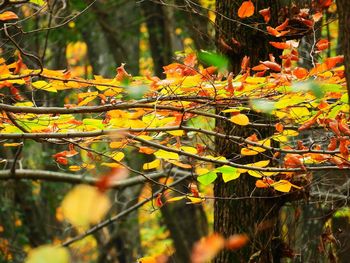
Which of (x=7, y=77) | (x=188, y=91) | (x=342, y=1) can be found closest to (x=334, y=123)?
(x=188, y=91)

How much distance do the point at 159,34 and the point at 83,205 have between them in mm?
9791

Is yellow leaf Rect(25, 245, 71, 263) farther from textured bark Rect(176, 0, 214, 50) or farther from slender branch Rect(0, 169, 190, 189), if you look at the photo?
slender branch Rect(0, 169, 190, 189)

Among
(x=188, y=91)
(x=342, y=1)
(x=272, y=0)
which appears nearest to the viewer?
(x=342, y=1)

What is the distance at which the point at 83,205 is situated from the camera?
90 centimetres

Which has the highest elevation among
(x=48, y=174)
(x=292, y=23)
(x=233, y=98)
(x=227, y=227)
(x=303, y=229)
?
(x=292, y=23)

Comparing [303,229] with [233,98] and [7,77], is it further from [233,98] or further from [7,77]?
[7,77]

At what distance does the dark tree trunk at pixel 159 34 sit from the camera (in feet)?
33.3

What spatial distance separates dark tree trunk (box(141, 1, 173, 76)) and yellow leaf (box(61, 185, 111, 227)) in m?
9.18

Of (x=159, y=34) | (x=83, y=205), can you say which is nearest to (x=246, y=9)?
A: (x=83, y=205)

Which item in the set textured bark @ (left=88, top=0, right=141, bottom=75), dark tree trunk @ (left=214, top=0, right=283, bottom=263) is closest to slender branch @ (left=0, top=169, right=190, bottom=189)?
dark tree trunk @ (left=214, top=0, right=283, bottom=263)

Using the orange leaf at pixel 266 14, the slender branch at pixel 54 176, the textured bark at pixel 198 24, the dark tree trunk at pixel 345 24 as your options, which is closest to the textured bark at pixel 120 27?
the textured bark at pixel 198 24

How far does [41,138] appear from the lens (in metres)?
3.35

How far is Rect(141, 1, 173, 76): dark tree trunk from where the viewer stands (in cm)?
1014

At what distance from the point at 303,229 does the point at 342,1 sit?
18.2 feet
